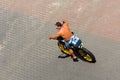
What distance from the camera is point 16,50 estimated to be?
13172 mm

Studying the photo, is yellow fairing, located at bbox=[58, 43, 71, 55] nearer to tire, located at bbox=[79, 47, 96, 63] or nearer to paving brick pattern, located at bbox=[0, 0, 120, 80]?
paving brick pattern, located at bbox=[0, 0, 120, 80]

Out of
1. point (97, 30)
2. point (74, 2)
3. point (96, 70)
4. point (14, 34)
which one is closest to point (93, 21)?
point (97, 30)

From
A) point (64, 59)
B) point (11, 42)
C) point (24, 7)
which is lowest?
point (64, 59)

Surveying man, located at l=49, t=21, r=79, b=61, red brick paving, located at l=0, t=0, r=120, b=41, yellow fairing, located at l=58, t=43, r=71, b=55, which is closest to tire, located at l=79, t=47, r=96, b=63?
man, located at l=49, t=21, r=79, b=61

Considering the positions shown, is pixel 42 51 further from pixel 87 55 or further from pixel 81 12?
pixel 81 12

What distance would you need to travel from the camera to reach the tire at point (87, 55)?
38.8ft

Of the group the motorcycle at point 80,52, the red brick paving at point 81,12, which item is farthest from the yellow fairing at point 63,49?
the red brick paving at point 81,12

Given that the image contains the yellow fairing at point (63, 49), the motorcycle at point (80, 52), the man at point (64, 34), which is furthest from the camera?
the yellow fairing at point (63, 49)

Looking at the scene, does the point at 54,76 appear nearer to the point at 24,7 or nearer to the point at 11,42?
the point at 11,42

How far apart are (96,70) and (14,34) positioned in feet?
12.8

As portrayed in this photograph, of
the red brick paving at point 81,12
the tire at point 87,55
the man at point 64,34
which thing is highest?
the red brick paving at point 81,12

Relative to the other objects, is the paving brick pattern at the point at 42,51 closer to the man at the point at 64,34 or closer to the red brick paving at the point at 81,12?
the red brick paving at the point at 81,12

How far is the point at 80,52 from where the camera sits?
12086mm

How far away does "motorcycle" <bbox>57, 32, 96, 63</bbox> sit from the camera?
38.7 feet
